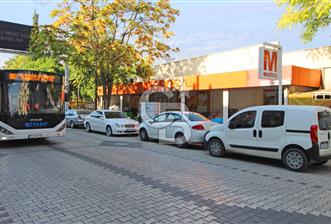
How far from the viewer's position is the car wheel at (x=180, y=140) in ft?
36.5

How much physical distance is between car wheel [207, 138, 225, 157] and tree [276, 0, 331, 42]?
810 cm

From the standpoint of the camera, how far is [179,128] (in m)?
11.3

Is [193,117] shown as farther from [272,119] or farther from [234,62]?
[234,62]

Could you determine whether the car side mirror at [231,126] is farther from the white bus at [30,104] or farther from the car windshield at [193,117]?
the white bus at [30,104]

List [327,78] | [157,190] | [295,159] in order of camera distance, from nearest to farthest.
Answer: [157,190] → [295,159] → [327,78]

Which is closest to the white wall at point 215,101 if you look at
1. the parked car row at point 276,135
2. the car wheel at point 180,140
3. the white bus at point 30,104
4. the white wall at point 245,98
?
the white wall at point 245,98

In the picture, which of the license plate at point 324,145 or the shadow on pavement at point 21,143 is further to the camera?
the shadow on pavement at point 21,143

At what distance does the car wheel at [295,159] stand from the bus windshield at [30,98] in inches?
355

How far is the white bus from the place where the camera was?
10141 millimetres

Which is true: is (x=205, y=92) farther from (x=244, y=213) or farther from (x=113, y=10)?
(x=244, y=213)

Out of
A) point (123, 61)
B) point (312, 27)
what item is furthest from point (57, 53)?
point (312, 27)

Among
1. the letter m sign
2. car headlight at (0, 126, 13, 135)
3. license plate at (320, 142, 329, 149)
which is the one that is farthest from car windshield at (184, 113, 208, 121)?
car headlight at (0, 126, 13, 135)

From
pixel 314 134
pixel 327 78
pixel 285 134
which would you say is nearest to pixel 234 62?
pixel 327 78

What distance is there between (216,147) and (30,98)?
294 inches
